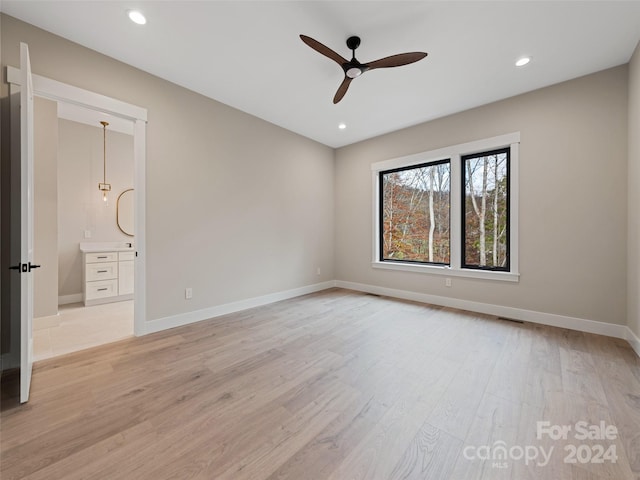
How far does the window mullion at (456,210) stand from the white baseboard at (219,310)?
8.29 ft

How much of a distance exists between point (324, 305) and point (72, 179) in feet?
15.5

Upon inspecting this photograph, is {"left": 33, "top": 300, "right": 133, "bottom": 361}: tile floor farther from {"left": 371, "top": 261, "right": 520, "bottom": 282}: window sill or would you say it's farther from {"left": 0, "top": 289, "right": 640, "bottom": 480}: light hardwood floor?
{"left": 371, "top": 261, "right": 520, "bottom": 282}: window sill

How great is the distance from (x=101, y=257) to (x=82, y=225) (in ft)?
2.70

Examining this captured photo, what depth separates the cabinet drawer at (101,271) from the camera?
405cm

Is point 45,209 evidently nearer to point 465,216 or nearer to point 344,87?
point 344,87

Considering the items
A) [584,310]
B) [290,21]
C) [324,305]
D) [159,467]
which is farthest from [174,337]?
[584,310]

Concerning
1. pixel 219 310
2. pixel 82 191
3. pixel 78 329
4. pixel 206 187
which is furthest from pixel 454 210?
pixel 82 191

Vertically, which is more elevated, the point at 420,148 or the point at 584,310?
the point at 420,148

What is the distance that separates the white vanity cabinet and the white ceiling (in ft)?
9.89

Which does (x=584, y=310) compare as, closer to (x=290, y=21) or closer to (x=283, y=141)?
(x=290, y=21)

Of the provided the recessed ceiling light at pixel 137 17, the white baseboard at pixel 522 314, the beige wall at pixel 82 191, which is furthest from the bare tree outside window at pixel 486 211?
the beige wall at pixel 82 191

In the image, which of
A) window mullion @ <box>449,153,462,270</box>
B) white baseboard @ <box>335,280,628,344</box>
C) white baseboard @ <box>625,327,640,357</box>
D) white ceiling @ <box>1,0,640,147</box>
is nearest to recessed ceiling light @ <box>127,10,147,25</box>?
white ceiling @ <box>1,0,640,147</box>

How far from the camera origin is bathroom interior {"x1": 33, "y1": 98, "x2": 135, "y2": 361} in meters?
3.01

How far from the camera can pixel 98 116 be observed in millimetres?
4020
